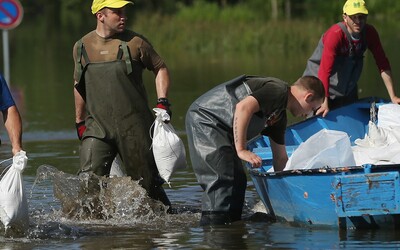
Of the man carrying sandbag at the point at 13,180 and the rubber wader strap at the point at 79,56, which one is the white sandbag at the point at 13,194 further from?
the rubber wader strap at the point at 79,56

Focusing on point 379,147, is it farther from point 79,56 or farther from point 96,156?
point 79,56

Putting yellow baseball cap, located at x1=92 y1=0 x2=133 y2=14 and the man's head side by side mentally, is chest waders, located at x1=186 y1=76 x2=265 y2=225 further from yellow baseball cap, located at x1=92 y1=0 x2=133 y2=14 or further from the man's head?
the man's head

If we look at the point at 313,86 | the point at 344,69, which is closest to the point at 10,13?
the point at 344,69

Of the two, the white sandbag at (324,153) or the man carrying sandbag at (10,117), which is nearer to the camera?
the man carrying sandbag at (10,117)

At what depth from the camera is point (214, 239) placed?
1042 centimetres

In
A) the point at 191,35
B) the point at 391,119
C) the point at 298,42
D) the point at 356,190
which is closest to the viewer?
the point at 356,190


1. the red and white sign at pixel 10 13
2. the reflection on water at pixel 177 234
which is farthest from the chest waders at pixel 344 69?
the red and white sign at pixel 10 13

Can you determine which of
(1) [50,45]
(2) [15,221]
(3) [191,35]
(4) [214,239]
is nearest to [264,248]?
(4) [214,239]

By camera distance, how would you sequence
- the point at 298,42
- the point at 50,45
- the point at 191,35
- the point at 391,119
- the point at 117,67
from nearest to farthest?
the point at 117,67, the point at 391,119, the point at 298,42, the point at 191,35, the point at 50,45

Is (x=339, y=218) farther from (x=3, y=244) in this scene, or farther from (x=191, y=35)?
(x=191, y=35)

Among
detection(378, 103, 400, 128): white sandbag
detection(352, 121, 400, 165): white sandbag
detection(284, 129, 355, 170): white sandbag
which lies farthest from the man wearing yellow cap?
detection(284, 129, 355, 170): white sandbag

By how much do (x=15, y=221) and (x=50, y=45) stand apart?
35.6 m

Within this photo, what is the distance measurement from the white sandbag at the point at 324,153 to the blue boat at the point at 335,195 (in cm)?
23

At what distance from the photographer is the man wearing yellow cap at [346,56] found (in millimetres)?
13008
